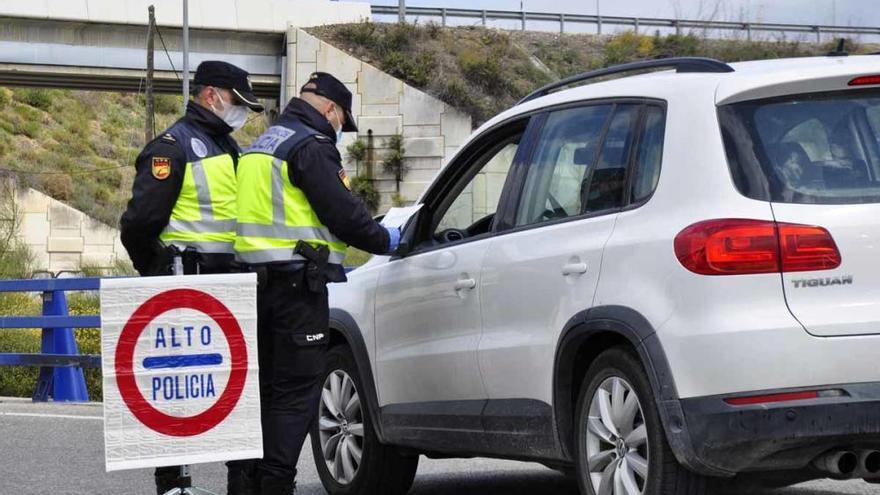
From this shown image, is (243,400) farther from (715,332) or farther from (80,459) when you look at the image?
(80,459)

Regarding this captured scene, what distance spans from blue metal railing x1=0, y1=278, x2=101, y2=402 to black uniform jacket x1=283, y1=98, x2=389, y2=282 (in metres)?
7.41

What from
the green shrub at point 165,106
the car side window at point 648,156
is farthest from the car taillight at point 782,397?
the green shrub at point 165,106

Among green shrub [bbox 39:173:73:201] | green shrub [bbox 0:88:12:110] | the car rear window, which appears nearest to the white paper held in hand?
the car rear window

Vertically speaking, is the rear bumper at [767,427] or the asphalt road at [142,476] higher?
the rear bumper at [767,427]

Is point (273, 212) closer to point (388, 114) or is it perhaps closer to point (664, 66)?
point (664, 66)

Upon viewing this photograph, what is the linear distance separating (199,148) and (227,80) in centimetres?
33

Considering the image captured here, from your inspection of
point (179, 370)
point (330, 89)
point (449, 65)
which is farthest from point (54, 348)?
point (449, 65)

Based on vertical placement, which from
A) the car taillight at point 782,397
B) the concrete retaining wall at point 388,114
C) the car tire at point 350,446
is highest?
the concrete retaining wall at point 388,114

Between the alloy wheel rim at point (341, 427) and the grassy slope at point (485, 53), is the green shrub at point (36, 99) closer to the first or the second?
the grassy slope at point (485, 53)

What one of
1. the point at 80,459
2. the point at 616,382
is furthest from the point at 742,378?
the point at 80,459

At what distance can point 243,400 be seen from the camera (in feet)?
20.1

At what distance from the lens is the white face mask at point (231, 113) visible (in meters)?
6.91

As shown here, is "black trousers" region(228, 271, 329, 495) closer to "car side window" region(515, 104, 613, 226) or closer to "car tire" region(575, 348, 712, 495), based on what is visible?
"car side window" region(515, 104, 613, 226)

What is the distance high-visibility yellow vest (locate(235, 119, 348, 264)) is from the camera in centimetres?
649
